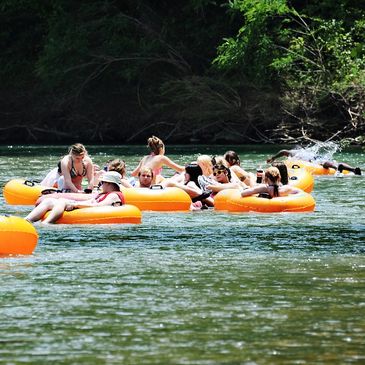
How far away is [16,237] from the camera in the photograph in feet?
39.4

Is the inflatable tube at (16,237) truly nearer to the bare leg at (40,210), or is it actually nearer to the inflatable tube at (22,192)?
the bare leg at (40,210)

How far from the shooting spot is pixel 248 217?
1666 cm

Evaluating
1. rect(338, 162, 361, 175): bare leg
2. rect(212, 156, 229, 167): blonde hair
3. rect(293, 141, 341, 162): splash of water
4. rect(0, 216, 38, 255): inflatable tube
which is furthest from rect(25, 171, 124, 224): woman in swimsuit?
rect(293, 141, 341, 162): splash of water

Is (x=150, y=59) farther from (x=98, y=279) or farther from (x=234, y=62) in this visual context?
(x=98, y=279)

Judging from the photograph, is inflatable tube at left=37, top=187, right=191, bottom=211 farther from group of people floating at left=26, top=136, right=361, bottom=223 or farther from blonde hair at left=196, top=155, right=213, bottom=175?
blonde hair at left=196, top=155, right=213, bottom=175

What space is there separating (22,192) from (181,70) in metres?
26.9

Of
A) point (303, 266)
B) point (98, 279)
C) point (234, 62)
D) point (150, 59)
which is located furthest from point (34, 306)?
point (150, 59)

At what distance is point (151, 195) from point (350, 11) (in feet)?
77.0

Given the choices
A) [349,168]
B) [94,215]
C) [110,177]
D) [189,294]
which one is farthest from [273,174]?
[349,168]

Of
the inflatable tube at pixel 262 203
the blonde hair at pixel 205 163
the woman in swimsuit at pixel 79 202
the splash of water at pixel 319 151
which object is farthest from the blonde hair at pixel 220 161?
the splash of water at pixel 319 151

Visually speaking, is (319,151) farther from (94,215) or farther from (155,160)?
(94,215)

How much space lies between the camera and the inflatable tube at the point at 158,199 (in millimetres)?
17344

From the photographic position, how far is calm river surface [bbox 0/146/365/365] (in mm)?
7988

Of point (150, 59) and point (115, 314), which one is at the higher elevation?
point (150, 59)
